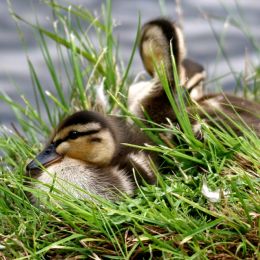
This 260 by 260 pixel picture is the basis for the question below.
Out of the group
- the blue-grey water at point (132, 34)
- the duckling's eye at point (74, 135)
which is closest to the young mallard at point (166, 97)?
the duckling's eye at point (74, 135)

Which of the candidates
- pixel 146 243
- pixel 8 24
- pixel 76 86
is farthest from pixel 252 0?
pixel 146 243

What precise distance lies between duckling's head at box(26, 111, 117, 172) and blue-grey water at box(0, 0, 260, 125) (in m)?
2.92

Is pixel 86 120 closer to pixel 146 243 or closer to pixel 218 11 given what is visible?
pixel 146 243

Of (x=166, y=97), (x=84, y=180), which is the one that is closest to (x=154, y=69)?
(x=166, y=97)

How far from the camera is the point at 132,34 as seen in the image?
6875mm

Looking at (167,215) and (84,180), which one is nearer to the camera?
(167,215)

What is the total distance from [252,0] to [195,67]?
9.70 feet

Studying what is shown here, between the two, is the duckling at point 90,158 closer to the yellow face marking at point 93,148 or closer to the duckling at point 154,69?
the yellow face marking at point 93,148

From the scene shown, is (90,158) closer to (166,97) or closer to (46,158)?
(46,158)

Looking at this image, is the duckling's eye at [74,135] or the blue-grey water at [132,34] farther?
the blue-grey water at [132,34]

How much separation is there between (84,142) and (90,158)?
2.5 inches

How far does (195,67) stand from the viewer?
462cm

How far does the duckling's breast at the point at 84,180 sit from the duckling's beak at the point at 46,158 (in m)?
0.02

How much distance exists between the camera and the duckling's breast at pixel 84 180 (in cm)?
314
